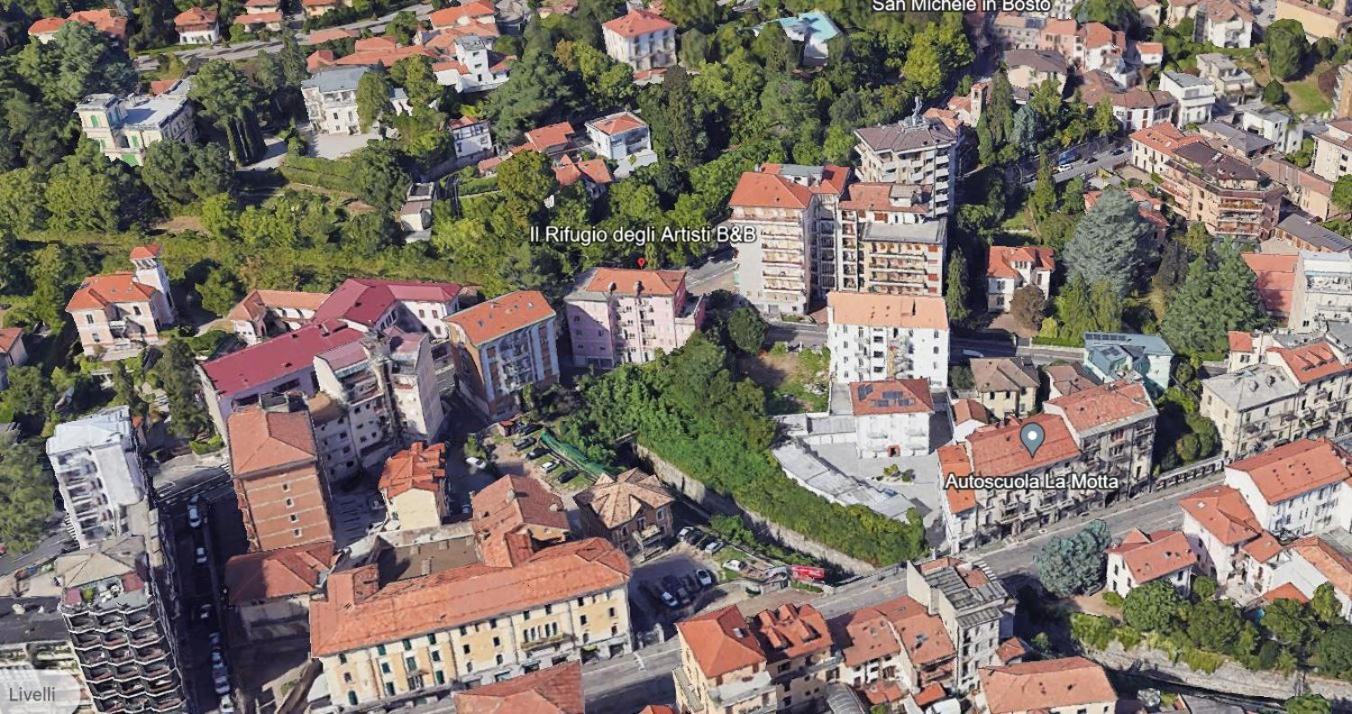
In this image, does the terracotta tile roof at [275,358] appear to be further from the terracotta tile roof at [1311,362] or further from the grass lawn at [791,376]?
the terracotta tile roof at [1311,362]

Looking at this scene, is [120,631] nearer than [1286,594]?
Yes

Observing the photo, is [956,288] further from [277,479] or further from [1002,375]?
[277,479]

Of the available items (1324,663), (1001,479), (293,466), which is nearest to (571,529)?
(293,466)

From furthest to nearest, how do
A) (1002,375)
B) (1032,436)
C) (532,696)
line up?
(1002,375) → (1032,436) → (532,696)

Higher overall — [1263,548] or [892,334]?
[892,334]

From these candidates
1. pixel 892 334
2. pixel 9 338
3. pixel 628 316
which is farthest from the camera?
pixel 628 316

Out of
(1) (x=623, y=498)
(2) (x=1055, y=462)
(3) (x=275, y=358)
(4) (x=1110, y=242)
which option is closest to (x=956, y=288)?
(4) (x=1110, y=242)

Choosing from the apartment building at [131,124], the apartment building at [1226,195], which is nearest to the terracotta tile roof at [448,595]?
the apartment building at [131,124]
